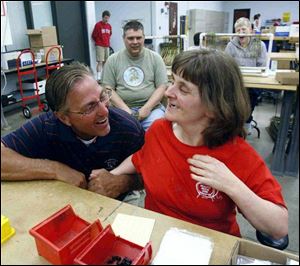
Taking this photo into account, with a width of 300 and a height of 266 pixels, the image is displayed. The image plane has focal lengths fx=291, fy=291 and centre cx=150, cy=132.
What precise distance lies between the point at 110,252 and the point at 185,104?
0.50 metres

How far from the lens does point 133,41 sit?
8.21 ft

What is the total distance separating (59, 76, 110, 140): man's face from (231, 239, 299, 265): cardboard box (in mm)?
667

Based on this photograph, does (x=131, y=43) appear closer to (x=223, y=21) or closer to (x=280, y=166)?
(x=280, y=166)

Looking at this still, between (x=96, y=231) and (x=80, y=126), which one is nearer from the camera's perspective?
(x=96, y=231)

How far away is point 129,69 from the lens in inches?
100

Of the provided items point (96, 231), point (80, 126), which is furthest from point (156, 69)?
point (96, 231)

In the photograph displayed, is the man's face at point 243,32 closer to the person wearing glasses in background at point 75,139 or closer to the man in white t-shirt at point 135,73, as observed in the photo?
the man in white t-shirt at point 135,73

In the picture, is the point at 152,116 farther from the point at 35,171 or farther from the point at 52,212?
the point at 52,212

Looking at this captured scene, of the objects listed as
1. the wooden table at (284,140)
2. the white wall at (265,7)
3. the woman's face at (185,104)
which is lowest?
the wooden table at (284,140)

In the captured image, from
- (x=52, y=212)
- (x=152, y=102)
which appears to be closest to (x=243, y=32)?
(x=152, y=102)

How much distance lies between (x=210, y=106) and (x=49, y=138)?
0.66 metres

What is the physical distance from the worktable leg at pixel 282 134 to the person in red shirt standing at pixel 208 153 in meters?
1.71

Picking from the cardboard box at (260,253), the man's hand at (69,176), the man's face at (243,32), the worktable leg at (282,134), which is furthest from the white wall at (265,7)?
the cardboard box at (260,253)

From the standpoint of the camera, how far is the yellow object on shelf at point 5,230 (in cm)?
70
